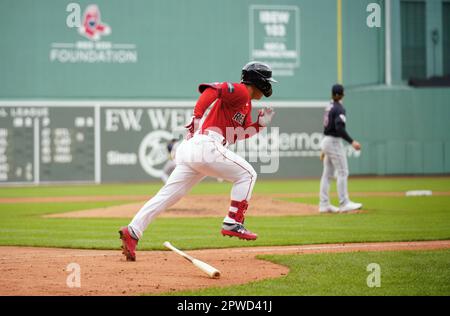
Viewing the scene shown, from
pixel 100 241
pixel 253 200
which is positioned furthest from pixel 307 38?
pixel 100 241

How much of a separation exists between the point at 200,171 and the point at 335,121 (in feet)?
19.1

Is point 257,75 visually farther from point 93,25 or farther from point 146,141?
point 93,25

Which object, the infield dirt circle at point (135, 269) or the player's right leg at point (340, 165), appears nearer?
the infield dirt circle at point (135, 269)

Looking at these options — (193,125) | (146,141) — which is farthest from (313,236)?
(146,141)

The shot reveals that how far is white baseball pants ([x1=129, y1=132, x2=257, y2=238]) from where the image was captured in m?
6.61

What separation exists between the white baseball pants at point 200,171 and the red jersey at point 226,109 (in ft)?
0.42

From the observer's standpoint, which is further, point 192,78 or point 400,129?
point 400,129

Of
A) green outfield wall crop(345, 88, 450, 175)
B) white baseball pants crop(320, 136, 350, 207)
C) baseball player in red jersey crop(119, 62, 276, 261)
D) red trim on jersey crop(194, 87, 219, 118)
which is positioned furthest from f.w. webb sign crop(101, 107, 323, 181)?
red trim on jersey crop(194, 87, 219, 118)

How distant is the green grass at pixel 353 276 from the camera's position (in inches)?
213

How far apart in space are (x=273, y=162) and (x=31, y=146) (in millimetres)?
7768

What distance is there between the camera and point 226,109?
6762 mm

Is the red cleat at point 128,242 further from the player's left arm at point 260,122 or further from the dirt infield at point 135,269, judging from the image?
the player's left arm at point 260,122

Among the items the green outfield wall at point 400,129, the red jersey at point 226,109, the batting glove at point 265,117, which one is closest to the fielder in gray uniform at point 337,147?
the batting glove at point 265,117
